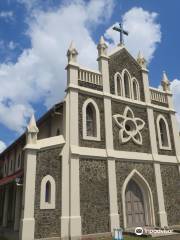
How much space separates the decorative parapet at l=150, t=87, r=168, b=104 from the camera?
Result: 20609mm

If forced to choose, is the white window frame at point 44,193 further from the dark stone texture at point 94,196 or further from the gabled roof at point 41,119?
the gabled roof at point 41,119

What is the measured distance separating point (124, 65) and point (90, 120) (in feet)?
19.1

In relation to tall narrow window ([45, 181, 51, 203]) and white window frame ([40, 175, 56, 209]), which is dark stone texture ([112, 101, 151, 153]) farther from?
tall narrow window ([45, 181, 51, 203])

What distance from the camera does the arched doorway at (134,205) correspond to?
1591 cm

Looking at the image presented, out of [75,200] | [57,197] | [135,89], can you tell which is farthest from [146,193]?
[135,89]

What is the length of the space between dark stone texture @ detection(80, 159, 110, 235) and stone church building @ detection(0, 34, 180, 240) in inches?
2.1

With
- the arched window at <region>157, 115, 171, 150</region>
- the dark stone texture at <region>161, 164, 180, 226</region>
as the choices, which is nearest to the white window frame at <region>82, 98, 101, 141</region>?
the arched window at <region>157, 115, 171, 150</region>

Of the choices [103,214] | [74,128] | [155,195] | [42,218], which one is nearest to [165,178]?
[155,195]

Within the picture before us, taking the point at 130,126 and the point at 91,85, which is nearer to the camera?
the point at 91,85

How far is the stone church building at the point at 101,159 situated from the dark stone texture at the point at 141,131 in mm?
73

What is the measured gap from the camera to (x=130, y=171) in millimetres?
16531

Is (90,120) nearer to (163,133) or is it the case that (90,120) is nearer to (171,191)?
(163,133)

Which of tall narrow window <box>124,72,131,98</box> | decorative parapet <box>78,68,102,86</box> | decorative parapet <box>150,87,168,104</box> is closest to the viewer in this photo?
decorative parapet <box>78,68,102,86</box>

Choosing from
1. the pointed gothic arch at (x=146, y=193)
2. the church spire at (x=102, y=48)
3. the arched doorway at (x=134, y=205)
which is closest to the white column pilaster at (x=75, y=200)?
the pointed gothic arch at (x=146, y=193)
